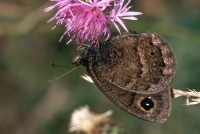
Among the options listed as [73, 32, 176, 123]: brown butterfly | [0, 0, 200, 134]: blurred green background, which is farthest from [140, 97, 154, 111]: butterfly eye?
[0, 0, 200, 134]: blurred green background

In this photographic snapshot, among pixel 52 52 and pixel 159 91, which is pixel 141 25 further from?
pixel 159 91

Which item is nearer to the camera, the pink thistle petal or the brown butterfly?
the pink thistle petal

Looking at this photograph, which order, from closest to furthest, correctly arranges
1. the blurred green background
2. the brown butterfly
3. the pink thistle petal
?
the pink thistle petal < the brown butterfly < the blurred green background

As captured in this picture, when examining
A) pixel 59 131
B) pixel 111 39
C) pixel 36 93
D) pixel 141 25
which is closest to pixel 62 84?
pixel 36 93

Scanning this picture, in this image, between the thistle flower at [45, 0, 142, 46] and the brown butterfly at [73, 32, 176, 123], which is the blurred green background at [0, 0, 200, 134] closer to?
the brown butterfly at [73, 32, 176, 123]

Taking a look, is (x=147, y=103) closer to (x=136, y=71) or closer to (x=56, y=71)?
(x=136, y=71)

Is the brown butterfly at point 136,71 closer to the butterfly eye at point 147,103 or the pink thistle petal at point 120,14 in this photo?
the butterfly eye at point 147,103
